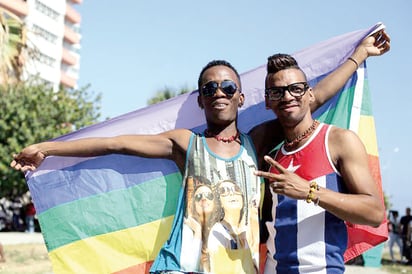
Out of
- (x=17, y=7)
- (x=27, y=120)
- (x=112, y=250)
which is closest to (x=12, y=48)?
(x=112, y=250)

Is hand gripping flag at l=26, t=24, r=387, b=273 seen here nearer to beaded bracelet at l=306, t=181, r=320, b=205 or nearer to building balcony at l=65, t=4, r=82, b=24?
beaded bracelet at l=306, t=181, r=320, b=205

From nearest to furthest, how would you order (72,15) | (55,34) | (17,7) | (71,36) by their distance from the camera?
(17,7) → (55,34) → (72,15) → (71,36)

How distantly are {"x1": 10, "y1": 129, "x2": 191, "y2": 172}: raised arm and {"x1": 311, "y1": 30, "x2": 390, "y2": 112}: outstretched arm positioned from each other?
0.96m

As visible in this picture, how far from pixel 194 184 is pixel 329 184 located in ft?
2.80

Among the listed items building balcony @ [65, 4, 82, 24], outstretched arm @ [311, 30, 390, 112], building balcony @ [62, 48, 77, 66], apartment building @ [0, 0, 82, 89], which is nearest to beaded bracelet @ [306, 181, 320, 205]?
outstretched arm @ [311, 30, 390, 112]

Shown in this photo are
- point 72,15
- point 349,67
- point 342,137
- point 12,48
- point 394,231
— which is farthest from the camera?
point 72,15

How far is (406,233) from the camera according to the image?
16.4 meters

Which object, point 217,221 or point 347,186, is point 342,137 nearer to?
point 347,186

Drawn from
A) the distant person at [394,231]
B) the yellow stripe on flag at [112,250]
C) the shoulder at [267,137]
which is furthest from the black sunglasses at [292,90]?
the distant person at [394,231]

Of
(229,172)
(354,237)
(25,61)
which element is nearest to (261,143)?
(229,172)

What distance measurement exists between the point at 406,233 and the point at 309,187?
14695 millimetres

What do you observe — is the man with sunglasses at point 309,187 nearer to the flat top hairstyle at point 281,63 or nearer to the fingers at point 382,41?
the flat top hairstyle at point 281,63

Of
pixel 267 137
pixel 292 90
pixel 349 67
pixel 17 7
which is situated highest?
pixel 17 7

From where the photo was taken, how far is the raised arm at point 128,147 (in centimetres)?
375
